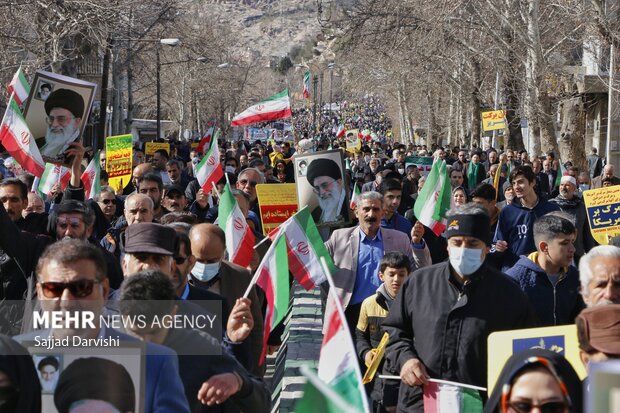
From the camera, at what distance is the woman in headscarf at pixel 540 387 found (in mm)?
3703

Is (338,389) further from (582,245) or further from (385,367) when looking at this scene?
(582,245)

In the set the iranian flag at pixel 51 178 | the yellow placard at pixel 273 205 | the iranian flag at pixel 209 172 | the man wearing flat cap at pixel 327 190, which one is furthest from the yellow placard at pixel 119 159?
the man wearing flat cap at pixel 327 190

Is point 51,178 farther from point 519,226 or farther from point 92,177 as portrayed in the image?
point 519,226

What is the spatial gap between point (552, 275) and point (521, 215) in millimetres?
3310

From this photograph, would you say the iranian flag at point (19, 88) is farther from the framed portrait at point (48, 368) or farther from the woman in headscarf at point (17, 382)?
the woman in headscarf at point (17, 382)

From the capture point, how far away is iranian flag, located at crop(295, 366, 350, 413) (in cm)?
349

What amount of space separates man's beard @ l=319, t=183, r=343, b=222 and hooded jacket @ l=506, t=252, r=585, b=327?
4.05m

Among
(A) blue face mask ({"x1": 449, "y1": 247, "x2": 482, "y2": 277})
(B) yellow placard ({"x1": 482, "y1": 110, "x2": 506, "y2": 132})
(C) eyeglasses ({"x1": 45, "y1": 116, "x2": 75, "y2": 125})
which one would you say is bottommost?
(A) blue face mask ({"x1": 449, "y1": 247, "x2": 482, "y2": 277})

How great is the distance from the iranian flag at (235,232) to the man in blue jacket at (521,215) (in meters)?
1.95

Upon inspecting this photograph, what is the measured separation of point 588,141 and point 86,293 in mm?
45131

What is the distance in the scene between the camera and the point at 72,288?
4.33 meters

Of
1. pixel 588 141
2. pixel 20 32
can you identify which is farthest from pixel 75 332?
pixel 588 141

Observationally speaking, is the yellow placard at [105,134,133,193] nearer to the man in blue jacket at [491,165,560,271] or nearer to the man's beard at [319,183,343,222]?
the man's beard at [319,183,343,222]

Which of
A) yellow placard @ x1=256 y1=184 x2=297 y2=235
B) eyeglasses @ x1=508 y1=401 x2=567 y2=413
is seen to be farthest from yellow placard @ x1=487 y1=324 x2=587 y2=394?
yellow placard @ x1=256 y1=184 x2=297 y2=235
